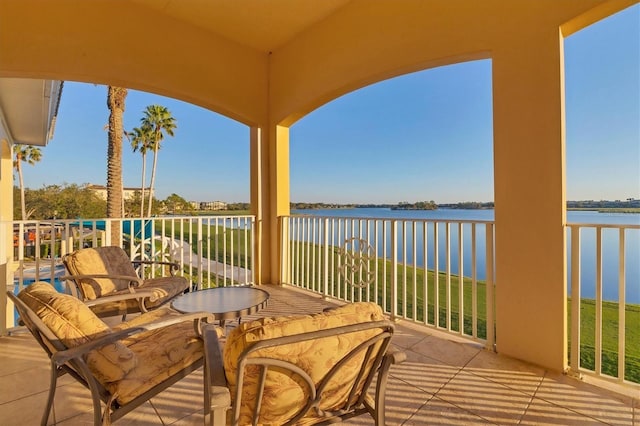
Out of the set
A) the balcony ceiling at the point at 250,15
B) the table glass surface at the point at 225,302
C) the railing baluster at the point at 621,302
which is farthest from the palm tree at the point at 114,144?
the railing baluster at the point at 621,302

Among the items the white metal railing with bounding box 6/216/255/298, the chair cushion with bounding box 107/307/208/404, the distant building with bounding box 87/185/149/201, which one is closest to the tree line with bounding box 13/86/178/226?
the distant building with bounding box 87/185/149/201

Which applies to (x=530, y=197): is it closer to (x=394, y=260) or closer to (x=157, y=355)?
(x=394, y=260)

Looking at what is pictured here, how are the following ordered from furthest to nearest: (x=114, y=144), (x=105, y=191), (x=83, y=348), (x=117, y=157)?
(x=105, y=191) < (x=117, y=157) < (x=114, y=144) < (x=83, y=348)

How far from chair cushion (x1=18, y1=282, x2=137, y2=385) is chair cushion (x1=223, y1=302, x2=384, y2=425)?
0.63 meters

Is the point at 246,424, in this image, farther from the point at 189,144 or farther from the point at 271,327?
the point at 189,144

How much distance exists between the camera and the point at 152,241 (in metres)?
3.94

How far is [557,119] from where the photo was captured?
2188 millimetres

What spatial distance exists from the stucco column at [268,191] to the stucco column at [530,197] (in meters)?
3.06

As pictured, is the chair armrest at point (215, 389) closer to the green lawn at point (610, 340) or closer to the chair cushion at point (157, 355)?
the chair cushion at point (157, 355)

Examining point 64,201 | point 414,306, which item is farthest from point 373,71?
point 64,201

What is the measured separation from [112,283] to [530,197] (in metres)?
3.74

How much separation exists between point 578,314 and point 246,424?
250cm

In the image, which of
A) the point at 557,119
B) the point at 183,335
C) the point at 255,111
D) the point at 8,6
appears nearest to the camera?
the point at 183,335

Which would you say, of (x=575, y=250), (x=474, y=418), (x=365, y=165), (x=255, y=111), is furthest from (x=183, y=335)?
(x=365, y=165)
